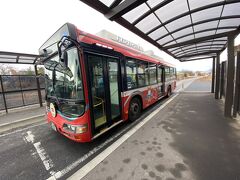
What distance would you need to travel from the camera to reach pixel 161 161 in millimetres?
2242

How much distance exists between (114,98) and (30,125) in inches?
153

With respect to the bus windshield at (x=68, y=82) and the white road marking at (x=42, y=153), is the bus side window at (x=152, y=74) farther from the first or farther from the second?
the white road marking at (x=42, y=153)

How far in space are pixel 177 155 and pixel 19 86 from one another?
8692mm

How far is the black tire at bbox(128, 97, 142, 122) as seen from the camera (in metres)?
4.15

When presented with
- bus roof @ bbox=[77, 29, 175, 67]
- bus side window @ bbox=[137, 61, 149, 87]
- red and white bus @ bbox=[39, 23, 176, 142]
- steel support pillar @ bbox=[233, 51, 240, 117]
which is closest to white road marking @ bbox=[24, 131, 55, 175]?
red and white bus @ bbox=[39, 23, 176, 142]

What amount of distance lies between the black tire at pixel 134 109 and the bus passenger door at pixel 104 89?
76 cm

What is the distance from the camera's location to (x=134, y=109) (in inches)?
173

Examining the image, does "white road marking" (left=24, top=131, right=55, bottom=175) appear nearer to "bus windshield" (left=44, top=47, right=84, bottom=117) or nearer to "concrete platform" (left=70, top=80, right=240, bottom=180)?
"concrete platform" (left=70, top=80, right=240, bottom=180)

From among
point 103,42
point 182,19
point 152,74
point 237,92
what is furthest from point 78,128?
point 237,92

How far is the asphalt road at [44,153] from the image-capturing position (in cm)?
215

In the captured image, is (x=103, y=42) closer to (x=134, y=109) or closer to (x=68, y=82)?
(x=68, y=82)

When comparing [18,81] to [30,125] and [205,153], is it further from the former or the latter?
[205,153]

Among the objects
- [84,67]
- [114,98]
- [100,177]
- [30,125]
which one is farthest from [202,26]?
[30,125]

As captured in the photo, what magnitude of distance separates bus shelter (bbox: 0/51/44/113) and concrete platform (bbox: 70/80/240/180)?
625 centimetres
